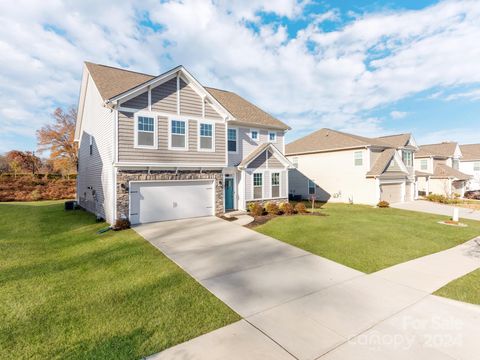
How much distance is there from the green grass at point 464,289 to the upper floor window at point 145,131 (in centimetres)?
1219

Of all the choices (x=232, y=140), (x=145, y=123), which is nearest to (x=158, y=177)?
(x=145, y=123)

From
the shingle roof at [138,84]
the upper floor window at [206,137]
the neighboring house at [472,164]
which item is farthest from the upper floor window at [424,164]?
the upper floor window at [206,137]

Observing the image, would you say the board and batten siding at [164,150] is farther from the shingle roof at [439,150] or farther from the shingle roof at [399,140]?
the shingle roof at [439,150]

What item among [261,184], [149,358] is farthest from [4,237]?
[261,184]

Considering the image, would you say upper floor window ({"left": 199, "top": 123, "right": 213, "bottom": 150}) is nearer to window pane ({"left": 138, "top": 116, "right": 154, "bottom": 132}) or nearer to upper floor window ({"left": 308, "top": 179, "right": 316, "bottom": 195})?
window pane ({"left": 138, "top": 116, "right": 154, "bottom": 132})

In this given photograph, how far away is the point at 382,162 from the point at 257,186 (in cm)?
1327

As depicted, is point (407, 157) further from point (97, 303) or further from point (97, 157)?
point (97, 303)

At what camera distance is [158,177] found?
12.6 metres

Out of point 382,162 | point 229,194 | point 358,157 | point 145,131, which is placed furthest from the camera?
point 358,157

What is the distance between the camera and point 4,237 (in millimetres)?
9992

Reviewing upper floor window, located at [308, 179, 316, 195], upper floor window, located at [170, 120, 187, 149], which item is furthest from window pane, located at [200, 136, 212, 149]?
upper floor window, located at [308, 179, 316, 195]

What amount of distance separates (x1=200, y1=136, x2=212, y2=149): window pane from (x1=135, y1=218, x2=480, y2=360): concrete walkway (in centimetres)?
683

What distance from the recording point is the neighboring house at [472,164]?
37.1 meters

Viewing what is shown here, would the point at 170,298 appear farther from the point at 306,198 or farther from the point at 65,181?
the point at 65,181
